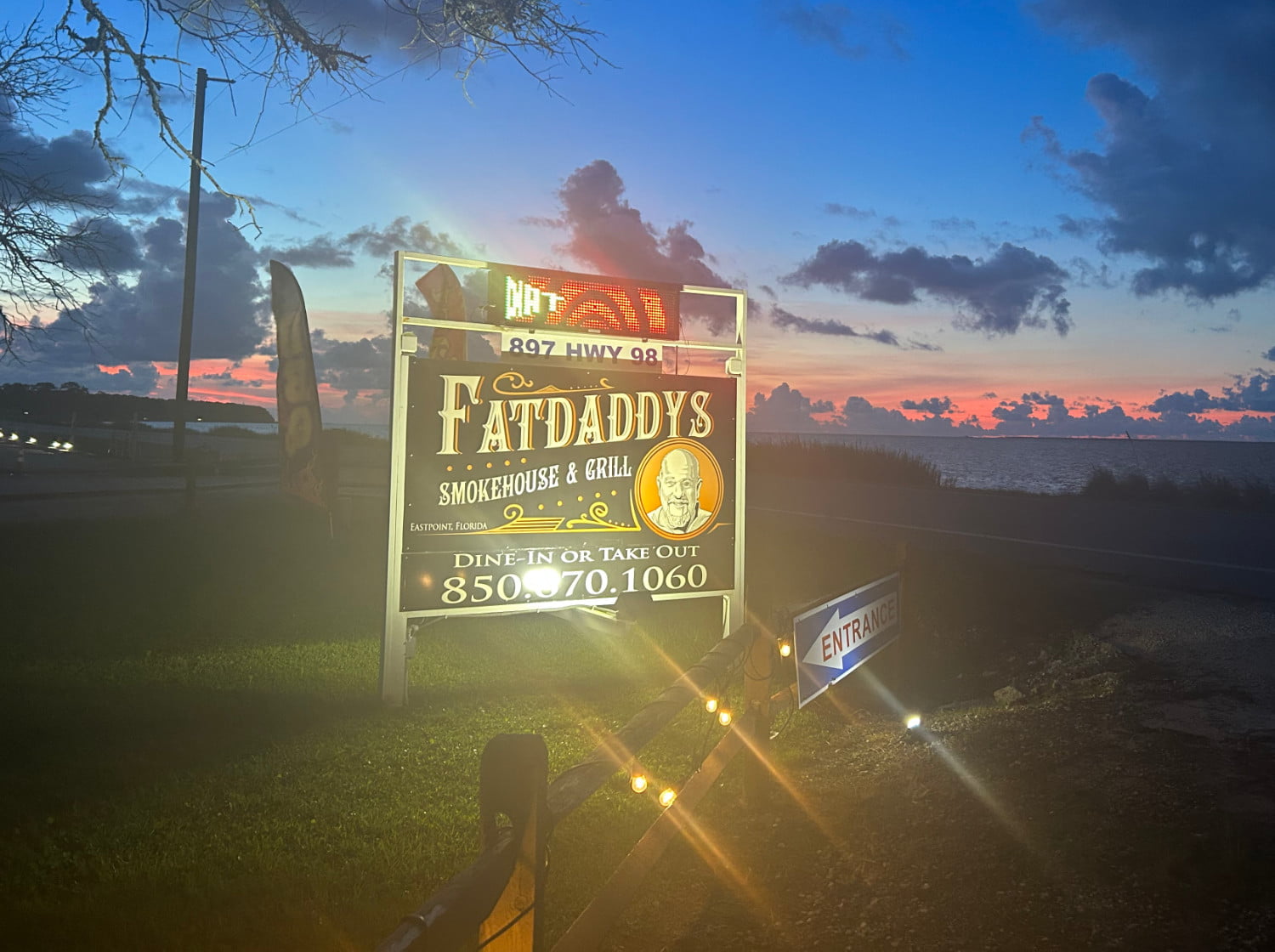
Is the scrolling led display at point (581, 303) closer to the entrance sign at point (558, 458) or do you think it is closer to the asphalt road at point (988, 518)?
the entrance sign at point (558, 458)

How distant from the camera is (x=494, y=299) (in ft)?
24.6

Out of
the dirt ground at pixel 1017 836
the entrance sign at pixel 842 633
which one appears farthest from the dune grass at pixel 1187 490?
the dirt ground at pixel 1017 836

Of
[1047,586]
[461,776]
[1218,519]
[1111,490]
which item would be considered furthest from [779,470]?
[461,776]

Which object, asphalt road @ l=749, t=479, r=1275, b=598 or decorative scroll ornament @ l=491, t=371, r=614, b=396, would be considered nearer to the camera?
decorative scroll ornament @ l=491, t=371, r=614, b=396

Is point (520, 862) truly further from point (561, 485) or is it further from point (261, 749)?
point (561, 485)

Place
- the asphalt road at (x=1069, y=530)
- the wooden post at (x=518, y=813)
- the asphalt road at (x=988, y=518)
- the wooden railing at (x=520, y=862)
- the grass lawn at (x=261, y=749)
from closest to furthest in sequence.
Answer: the wooden railing at (x=520, y=862), the wooden post at (x=518, y=813), the grass lawn at (x=261, y=749), the asphalt road at (x=1069, y=530), the asphalt road at (x=988, y=518)

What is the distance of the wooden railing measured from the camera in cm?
212

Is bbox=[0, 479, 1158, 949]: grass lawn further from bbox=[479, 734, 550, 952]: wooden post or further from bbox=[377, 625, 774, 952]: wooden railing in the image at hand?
bbox=[479, 734, 550, 952]: wooden post

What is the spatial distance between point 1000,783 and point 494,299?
512cm

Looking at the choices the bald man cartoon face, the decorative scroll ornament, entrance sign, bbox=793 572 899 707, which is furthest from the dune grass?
the decorative scroll ornament

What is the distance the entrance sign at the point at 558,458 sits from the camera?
744 cm

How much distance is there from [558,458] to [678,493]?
1.20 meters

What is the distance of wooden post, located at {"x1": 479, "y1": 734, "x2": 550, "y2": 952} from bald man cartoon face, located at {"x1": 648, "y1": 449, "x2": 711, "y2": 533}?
5.65 meters

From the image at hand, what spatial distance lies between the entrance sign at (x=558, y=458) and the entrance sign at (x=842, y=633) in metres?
1.46
